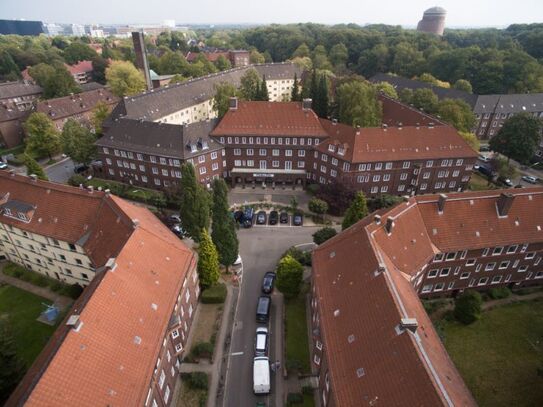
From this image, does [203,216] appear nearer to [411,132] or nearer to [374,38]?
[411,132]

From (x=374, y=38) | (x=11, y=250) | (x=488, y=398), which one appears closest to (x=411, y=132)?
(x=488, y=398)

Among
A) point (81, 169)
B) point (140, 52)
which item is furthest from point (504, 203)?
point (140, 52)

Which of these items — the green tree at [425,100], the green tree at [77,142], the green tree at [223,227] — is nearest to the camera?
the green tree at [223,227]

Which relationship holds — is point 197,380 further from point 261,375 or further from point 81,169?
point 81,169

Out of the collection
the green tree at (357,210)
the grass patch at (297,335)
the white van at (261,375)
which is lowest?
the grass patch at (297,335)

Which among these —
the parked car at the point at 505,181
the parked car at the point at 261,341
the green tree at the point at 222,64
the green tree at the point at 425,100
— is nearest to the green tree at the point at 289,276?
the parked car at the point at 261,341

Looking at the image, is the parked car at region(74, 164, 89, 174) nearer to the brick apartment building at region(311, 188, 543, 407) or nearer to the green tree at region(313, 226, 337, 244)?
the green tree at region(313, 226, 337, 244)

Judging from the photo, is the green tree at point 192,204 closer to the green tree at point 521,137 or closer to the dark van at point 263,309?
the dark van at point 263,309
